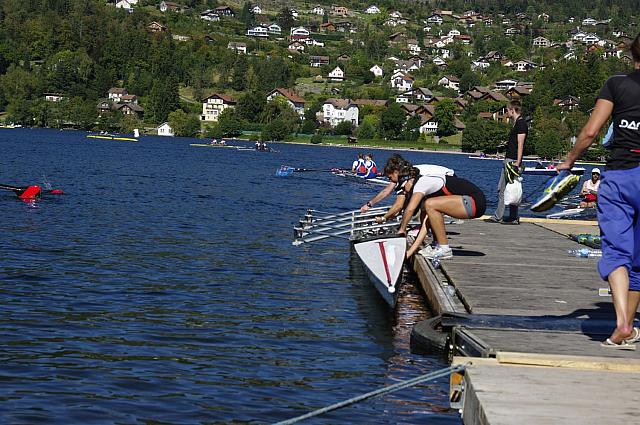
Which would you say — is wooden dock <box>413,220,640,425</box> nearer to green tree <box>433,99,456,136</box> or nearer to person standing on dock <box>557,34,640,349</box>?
person standing on dock <box>557,34,640,349</box>

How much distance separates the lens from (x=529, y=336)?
10.7 m

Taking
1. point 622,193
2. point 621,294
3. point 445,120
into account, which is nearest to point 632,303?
point 621,294

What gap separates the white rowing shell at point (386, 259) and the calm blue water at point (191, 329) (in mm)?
583

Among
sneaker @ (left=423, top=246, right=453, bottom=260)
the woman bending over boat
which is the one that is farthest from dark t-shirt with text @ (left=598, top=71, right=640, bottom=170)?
sneaker @ (left=423, top=246, right=453, bottom=260)

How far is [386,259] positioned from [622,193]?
6477 millimetres

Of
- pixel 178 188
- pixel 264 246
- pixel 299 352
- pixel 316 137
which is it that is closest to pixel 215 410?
pixel 299 352

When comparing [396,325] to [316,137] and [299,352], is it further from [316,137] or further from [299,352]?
[316,137]

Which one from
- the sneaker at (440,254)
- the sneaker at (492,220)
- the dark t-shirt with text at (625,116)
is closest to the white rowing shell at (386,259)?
the sneaker at (440,254)

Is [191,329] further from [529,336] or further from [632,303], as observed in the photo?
[632,303]

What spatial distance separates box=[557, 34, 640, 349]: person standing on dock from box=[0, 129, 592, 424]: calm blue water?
7.65 ft

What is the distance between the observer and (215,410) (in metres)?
10.7

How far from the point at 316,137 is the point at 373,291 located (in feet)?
573

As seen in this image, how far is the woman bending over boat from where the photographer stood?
51.9 ft

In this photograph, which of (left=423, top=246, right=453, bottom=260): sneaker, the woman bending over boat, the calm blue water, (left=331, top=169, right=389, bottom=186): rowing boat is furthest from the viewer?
(left=331, top=169, right=389, bottom=186): rowing boat
